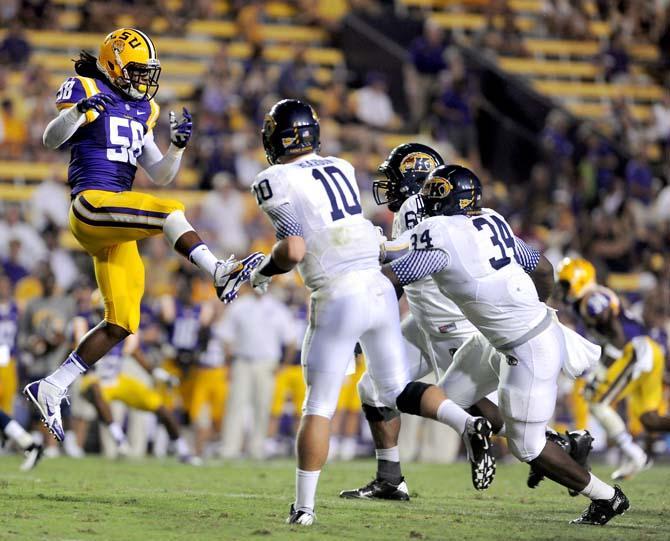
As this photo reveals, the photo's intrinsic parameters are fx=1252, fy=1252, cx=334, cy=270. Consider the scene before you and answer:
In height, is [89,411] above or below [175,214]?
below

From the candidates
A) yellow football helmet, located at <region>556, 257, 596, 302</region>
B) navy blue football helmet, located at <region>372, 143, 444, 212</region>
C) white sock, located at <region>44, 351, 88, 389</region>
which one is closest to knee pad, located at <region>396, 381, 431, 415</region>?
navy blue football helmet, located at <region>372, 143, 444, 212</region>

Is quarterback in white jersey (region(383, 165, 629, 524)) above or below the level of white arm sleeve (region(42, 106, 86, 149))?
below

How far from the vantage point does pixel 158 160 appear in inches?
298

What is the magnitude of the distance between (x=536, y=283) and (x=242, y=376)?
6442 mm

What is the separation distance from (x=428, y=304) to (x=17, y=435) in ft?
9.15

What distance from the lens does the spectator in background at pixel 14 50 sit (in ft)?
51.0

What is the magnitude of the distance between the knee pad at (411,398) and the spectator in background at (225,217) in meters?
8.20

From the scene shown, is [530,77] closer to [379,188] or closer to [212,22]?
[212,22]

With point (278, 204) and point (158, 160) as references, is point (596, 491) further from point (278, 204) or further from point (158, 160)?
point (158, 160)

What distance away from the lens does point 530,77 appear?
19203 millimetres

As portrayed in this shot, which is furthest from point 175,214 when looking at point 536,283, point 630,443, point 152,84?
point 630,443

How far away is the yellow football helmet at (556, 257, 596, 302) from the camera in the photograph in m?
9.95

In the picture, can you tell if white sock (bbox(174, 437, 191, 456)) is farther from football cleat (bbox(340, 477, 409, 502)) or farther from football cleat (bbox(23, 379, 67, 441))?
football cleat (bbox(23, 379, 67, 441))

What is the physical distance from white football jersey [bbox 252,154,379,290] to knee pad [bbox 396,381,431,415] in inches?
24.7
